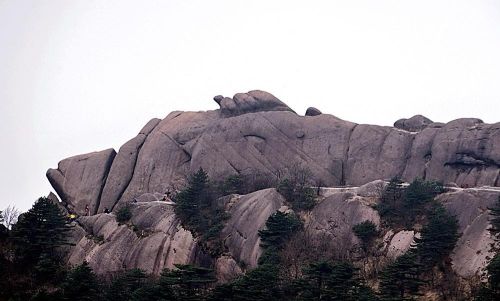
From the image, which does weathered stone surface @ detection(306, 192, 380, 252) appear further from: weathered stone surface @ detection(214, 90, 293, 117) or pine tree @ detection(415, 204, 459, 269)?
weathered stone surface @ detection(214, 90, 293, 117)

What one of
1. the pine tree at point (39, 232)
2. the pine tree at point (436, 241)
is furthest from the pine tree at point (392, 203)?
the pine tree at point (39, 232)

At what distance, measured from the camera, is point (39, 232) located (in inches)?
2467

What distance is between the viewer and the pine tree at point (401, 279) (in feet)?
154

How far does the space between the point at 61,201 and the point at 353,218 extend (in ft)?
132

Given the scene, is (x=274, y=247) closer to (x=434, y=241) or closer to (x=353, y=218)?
(x=353, y=218)

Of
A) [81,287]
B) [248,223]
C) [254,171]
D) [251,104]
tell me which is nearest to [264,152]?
[254,171]

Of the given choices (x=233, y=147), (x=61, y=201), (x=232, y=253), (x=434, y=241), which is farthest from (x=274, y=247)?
(x=61, y=201)

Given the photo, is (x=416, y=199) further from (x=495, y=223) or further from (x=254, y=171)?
(x=254, y=171)

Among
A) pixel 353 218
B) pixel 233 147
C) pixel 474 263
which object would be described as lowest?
pixel 474 263

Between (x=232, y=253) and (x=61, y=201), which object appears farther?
(x=61, y=201)

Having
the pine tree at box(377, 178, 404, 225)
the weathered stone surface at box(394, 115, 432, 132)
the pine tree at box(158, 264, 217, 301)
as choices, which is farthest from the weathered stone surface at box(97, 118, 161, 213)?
the weathered stone surface at box(394, 115, 432, 132)

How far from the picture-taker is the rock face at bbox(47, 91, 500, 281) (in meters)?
60.9

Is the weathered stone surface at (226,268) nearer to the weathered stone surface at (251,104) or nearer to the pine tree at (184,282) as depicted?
the pine tree at (184,282)

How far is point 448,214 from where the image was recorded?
178ft
